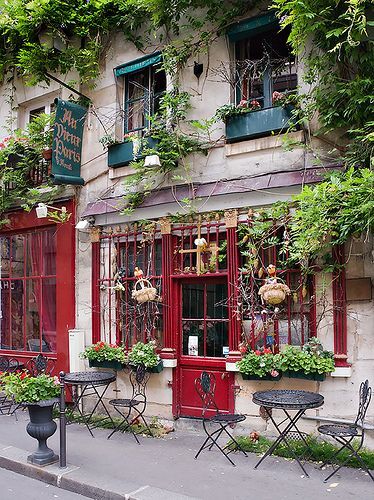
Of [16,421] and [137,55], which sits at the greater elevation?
[137,55]

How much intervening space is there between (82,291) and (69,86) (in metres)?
3.70

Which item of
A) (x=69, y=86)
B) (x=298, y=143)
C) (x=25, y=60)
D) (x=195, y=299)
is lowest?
(x=195, y=299)

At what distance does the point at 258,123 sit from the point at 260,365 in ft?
11.2

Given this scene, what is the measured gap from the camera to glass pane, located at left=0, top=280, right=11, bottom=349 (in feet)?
35.2

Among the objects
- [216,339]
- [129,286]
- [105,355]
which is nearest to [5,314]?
[105,355]

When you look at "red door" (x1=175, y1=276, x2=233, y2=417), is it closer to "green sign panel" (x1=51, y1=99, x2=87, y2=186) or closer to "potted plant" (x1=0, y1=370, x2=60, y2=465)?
"potted plant" (x1=0, y1=370, x2=60, y2=465)

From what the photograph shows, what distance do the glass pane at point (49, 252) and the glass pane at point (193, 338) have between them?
3.29 m

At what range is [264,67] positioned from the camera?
761 cm

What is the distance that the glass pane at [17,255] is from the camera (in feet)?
34.6

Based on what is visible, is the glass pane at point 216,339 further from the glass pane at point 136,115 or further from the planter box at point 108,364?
the glass pane at point 136,115

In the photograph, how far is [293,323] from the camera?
7.02 metres

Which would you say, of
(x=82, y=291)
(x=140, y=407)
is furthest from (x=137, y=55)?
(x=140, y=407)

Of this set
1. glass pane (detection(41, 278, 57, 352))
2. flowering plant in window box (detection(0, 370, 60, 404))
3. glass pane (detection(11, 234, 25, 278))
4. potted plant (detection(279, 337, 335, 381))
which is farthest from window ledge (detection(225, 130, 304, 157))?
glass pane (detection(11, 234, 25, 278))

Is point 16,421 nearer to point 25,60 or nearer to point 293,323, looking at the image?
point 293,323
